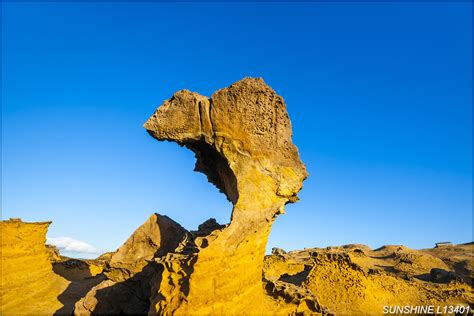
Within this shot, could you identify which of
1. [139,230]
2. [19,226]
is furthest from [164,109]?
[19,226]

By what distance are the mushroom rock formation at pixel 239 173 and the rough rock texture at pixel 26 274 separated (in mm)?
6042

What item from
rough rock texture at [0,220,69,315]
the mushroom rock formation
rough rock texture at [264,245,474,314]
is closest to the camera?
the mushroom rock formation

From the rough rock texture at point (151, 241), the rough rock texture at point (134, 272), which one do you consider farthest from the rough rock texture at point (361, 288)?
the rough rock texture at point (134, 272)

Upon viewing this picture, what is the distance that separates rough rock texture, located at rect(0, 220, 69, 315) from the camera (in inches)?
432

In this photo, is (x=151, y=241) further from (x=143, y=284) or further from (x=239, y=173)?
(x=239, y=173)

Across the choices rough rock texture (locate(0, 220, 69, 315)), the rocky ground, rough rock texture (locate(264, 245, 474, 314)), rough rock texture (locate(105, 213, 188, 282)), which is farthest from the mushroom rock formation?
rough rock texture (locate(0, 220, 69, 315))

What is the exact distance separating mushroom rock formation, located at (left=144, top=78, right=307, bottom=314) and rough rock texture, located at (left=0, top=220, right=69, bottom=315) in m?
6.04

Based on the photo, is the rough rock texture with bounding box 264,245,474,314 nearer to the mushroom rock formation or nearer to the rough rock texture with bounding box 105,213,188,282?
the rough rock texture with bounding box 105,213,188,282

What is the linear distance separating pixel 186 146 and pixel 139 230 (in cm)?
327

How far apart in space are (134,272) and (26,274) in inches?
206

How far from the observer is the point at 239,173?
26.6 feet

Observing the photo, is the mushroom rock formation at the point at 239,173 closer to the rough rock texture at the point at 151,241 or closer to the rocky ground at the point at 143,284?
the rocky ground at the point at 143,284

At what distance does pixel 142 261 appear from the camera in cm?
982

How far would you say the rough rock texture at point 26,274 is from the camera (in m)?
11.0
